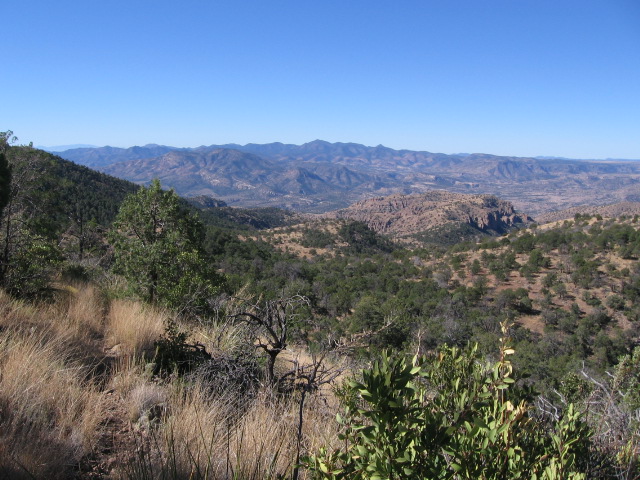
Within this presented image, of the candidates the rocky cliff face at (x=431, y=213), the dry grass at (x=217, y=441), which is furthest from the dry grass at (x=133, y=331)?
the rocky cliff face at (x=431, y=213)

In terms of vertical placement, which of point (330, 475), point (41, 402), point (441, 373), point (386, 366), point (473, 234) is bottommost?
point (473, 234)

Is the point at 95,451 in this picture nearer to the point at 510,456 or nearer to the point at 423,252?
the point at 510,456

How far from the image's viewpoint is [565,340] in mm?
19672

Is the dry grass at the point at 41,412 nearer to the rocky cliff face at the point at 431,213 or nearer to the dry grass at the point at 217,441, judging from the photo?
the dry grass at the point at 217,441

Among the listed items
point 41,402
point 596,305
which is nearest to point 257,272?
point 596,305

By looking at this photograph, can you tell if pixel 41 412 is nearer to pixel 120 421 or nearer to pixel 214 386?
pixel 120 421

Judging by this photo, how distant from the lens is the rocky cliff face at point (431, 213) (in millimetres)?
121000

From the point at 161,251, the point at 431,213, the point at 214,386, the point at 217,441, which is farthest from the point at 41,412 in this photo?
the point at 431,213

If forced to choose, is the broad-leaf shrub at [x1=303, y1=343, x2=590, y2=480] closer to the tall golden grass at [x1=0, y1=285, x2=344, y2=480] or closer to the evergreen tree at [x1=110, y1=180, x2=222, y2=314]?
the tall golden grass at [x1=0, y1=285, x2=344, y2=480]

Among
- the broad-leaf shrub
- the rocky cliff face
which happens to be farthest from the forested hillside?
the rocky cliff face

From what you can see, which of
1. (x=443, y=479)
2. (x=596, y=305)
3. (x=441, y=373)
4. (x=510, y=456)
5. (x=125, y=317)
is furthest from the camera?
(x=596, y=305)

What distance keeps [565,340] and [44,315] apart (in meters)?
23.0

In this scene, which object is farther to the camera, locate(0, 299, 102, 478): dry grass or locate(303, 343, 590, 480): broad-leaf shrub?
locate(0, 299, 102, 478): dry grass

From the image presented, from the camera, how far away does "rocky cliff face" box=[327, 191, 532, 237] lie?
12100 centimetres
